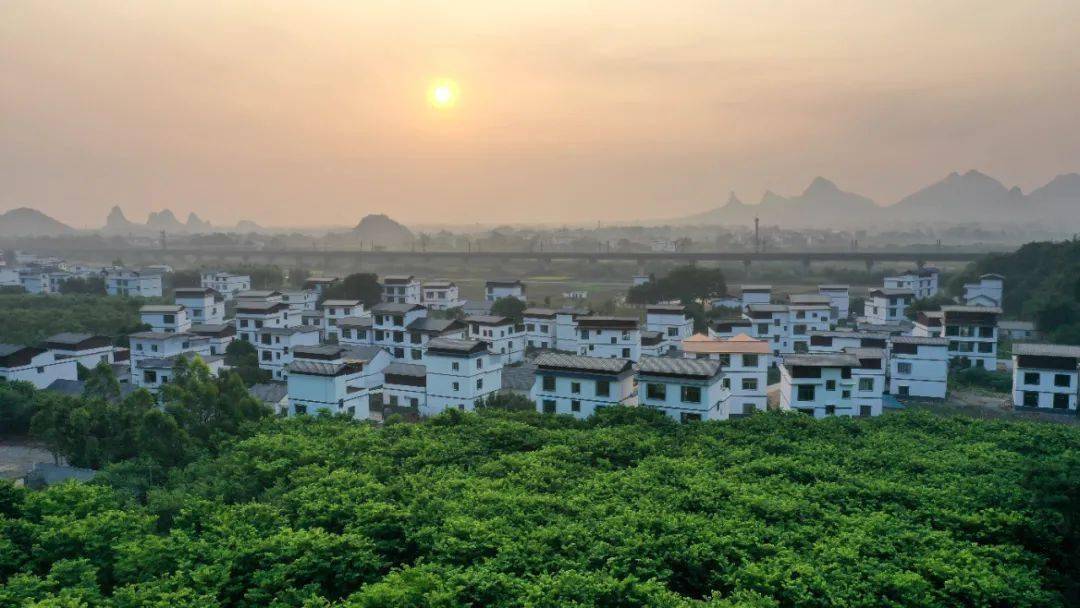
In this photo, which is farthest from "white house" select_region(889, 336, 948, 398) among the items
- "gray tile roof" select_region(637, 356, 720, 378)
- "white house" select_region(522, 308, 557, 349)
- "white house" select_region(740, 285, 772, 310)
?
"white house" select_region(740, 285, 772, 310)

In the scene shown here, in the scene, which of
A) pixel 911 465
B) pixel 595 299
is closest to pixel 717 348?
pixel 911 465

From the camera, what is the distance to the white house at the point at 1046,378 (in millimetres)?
33250

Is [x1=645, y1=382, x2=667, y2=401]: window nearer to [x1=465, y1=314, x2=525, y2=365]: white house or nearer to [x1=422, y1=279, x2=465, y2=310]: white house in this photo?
[x1=465, y1=314, x2=525, y2=365]: white house

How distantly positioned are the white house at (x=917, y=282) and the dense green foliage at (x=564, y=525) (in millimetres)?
45301

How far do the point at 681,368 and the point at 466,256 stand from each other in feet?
279

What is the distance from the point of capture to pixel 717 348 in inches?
1251

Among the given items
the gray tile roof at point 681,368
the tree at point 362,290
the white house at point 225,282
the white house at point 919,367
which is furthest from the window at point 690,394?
the white house at point 225,282

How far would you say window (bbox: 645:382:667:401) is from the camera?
27.9 meters

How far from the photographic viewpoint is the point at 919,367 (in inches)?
1435

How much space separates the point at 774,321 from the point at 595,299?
104ft

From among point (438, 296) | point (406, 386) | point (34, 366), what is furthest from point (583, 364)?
point (438, 296)

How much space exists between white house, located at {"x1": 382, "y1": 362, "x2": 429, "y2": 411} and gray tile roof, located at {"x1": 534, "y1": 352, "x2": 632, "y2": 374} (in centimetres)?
673

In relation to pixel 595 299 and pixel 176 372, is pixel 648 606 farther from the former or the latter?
pixel 595 299

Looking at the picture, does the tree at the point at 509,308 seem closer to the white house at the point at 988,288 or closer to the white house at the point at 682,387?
the white house at the point at 682,387
